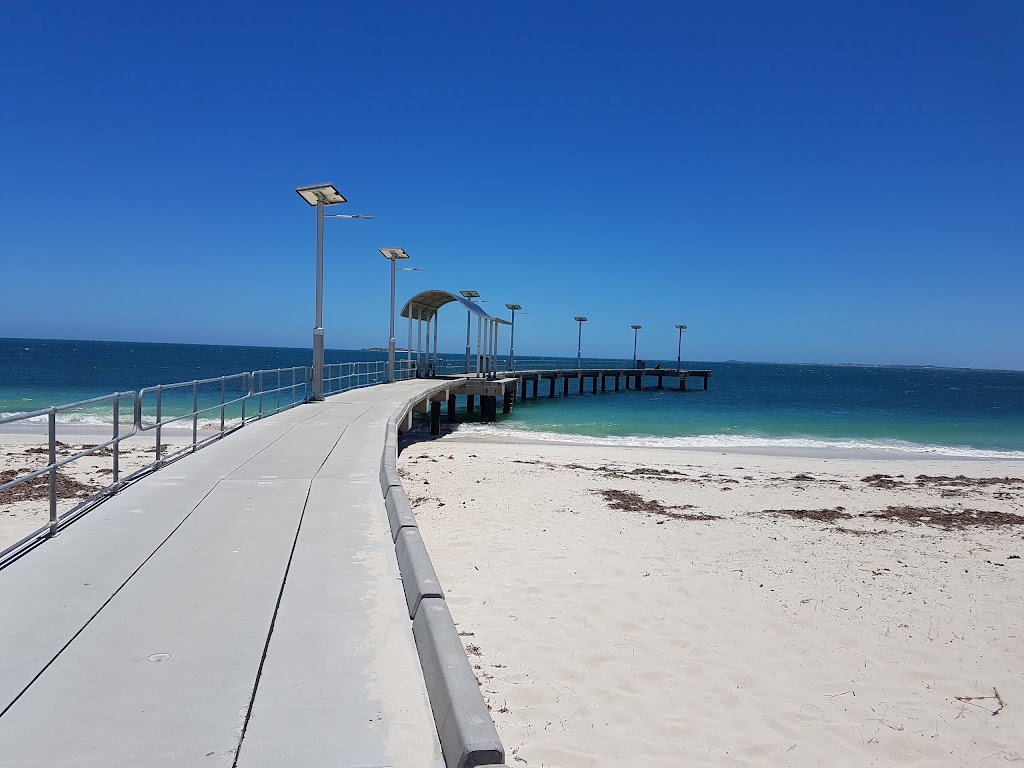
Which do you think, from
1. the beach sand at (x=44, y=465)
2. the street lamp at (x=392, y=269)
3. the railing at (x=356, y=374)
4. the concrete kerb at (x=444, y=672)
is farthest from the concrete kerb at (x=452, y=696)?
the street lamp at (x=392, y=269)

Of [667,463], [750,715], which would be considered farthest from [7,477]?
[667,463]

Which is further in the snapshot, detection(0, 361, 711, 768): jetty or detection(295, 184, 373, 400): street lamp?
detection(295, 184, 373, 400): street lamp

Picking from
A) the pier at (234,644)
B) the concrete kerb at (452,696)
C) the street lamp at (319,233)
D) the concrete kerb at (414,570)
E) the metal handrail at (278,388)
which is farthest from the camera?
the street lamp at (319,233)

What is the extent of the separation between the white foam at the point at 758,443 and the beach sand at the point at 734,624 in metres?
10.5

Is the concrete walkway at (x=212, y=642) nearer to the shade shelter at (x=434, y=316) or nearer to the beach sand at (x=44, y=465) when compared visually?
the beach sand at (x=44, y=465)

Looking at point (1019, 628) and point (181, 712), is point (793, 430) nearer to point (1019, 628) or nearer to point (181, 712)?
point (1019, 628)

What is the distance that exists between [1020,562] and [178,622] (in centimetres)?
858

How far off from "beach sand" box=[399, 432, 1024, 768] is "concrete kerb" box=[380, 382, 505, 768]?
0.80 metres

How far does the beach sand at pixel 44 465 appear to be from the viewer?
8.50 metres

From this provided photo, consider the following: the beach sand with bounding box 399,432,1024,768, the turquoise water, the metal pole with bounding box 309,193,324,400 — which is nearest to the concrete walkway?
Result: the beach sand with bounding box 399,432,1024,768

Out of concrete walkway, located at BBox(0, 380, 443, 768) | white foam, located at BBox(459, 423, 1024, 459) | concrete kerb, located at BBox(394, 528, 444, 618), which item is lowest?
white foam, located at BBox(459, 423, 1024, 459)

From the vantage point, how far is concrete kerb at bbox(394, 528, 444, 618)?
3.88 m

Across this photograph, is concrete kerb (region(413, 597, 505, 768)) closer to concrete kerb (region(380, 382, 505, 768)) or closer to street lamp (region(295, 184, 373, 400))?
concrete kerb (region(380, 382, 505, 768))

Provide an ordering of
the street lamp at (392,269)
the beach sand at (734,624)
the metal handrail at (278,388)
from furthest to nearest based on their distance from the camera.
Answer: the street lamp at (392,269) → the metal handrail at (278,388) → the beach sand at (734,624)
